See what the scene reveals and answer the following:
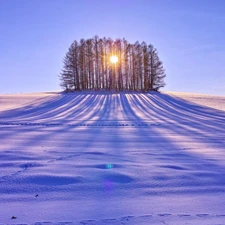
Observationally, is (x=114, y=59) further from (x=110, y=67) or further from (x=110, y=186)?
(x=110, y=186)

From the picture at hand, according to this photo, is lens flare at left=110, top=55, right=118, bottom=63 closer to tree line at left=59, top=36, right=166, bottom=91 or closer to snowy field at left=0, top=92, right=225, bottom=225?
tree line at left=59, top=36, right=166, bottom=91

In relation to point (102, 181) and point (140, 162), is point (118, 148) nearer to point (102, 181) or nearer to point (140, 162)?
point (140, 162)

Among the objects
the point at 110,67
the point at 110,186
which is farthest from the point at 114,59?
the point at 110,186

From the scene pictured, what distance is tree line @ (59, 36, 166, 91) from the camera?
130ft

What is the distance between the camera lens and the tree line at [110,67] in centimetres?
3950

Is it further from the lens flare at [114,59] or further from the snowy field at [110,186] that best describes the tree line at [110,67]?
the snowy field at [110,186]

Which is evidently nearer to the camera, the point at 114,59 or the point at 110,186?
the point at 110,186

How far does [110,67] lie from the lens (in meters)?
40.5

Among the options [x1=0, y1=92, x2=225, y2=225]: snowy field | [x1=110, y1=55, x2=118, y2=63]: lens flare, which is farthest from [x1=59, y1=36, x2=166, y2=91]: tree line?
[x1=0, y1=92, x2=225, y2=225]: snowy field

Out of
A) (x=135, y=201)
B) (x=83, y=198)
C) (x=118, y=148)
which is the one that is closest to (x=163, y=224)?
(x=135, y=201)

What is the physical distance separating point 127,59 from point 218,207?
38.5 meters

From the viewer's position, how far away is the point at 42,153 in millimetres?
5762

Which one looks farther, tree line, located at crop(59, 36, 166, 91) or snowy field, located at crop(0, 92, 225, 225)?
tree line, located at crop(59, 36, 166, 91)

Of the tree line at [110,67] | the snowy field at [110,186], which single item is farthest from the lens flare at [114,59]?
the snowy field at [110,186]
